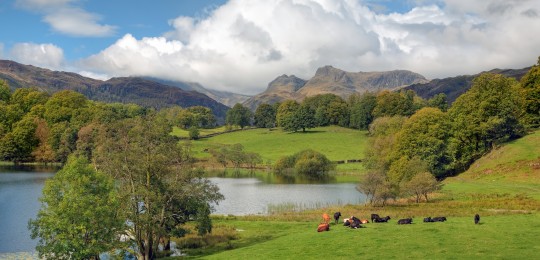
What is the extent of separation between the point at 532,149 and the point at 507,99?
13275 millimetres

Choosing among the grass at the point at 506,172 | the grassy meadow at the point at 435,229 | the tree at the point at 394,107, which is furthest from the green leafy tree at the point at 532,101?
the tree at the point at 394,107

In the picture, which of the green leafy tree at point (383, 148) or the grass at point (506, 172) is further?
the green leafy tree at point (383, 148)

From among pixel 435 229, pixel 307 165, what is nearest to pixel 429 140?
pixel 307 165

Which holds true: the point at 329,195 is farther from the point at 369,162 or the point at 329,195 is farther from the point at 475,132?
the point at 475,132

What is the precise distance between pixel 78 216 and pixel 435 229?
88.0 feet

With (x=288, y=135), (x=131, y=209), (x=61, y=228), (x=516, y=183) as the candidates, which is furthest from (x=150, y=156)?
(x=288, y=135)

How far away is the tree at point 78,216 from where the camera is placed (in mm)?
32125

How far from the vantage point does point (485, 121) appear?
304 feet

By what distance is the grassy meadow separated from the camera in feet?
90.1

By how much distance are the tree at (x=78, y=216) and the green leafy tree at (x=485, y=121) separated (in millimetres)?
72937

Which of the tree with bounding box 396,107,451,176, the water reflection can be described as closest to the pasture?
the water reflection

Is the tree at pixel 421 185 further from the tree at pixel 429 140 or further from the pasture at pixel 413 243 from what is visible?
the tree at pixel 429 140

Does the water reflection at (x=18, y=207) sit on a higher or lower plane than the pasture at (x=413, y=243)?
lower

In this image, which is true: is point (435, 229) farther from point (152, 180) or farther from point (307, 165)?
point (307, 165)
